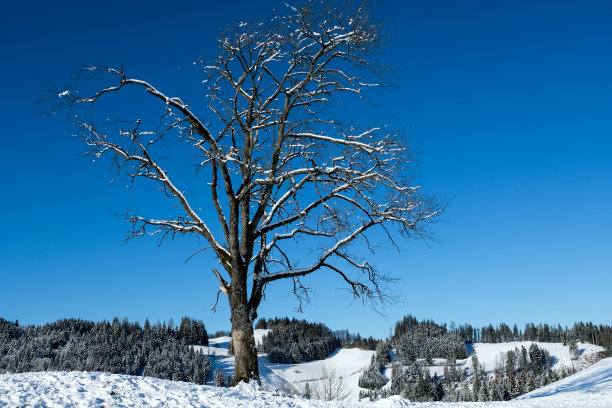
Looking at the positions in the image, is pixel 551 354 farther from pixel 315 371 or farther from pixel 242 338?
pixel 242 338

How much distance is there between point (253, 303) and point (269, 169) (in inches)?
116

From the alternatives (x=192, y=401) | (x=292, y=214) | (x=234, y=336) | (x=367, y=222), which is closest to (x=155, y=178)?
(x=292, y=214)

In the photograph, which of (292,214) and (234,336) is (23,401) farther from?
(292,214)

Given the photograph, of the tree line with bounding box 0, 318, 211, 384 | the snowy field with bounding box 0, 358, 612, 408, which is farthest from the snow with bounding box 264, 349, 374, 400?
the snowy field with bounding box 0, 358, 612, 408

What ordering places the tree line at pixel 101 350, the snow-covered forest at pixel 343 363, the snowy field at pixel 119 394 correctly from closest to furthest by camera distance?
the snowy field at pixel 119 394 < the snow-covered forest at pixel 343 363 < the tree line at pixel 101 350

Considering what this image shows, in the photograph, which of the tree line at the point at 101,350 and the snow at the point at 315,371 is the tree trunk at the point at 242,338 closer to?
the tree line at the point at 101,350

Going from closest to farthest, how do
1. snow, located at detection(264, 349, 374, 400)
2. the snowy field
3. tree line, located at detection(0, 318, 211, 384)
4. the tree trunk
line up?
the snowy field, the tree trunk, tree line, located at detection(0, 318, 211, 384), snow, located at detection(264, 349, 374, 400)

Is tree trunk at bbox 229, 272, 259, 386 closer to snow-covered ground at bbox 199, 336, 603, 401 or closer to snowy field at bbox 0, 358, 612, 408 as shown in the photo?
snowy field at bbox 0, 358, 612, 408

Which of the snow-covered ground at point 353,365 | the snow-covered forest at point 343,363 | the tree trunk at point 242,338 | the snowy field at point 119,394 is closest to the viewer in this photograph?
the snowy field at point 119,394

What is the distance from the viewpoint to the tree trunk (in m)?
9.69

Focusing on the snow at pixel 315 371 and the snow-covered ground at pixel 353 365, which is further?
the snow at pixel 315 371

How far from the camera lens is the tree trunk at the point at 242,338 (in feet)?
31.8

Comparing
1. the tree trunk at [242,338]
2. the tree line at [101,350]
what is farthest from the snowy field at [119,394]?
the tree line at [101,350]

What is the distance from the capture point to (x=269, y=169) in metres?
10.6
